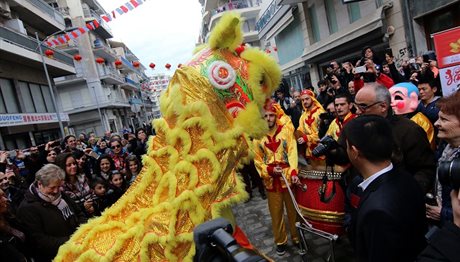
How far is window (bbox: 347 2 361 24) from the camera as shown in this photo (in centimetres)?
1125

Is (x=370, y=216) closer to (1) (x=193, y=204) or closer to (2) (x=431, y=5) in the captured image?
(1) (x=193, y=204)

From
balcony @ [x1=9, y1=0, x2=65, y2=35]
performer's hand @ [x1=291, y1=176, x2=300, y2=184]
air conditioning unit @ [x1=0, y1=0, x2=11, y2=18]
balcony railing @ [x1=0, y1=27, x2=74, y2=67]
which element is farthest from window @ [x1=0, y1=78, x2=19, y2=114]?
performer's hand @ [x1=291, y1=176, x2=300, y2=184]

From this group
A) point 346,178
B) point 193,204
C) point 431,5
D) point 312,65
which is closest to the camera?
point 193,204

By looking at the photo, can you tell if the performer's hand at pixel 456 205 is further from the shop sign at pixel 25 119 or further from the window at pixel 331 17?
the shop sign at pixel 25 119

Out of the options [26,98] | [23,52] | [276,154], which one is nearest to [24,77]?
[26,98]

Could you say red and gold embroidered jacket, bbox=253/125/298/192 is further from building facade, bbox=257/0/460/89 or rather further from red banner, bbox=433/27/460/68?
red banner, bbox=433/27/460/68

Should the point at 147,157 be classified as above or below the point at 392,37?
below

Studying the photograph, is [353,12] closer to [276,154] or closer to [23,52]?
[276,154]

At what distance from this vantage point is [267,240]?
14.5ft

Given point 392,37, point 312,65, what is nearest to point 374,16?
point 392,37

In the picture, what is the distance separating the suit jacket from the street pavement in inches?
A: 81.9

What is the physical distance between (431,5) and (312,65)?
808cm

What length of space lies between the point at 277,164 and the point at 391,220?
90.8 inches

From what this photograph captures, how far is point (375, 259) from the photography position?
1.52 m
